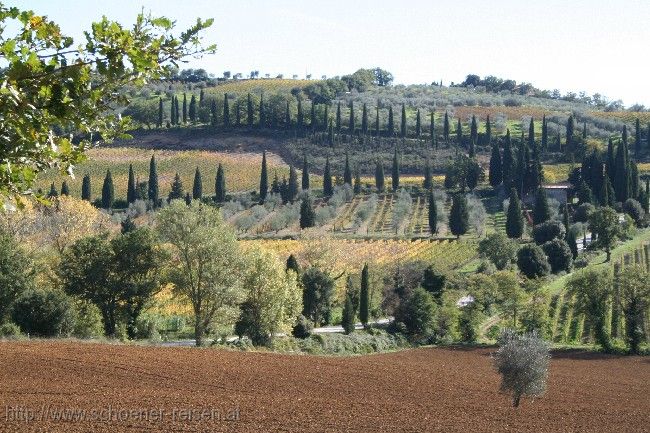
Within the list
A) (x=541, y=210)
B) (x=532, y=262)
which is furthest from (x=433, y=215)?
(x=532, y=262)

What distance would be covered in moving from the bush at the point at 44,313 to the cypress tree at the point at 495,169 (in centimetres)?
7309

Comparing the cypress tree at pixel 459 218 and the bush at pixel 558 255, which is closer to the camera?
the bush at pixel 558 255

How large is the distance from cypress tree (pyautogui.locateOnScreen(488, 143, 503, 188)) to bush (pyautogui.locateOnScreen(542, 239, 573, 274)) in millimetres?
32686

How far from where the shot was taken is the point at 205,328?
159 feet

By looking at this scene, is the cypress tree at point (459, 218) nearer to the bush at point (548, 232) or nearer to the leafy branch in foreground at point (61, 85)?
the bush at point (548, 232)

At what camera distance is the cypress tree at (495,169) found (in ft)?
352

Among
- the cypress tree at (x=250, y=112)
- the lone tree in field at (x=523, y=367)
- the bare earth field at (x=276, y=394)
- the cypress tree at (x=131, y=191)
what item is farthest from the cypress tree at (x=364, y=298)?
the cypress tree at (x=250, y=112)

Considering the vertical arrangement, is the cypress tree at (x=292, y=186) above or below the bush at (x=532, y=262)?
above

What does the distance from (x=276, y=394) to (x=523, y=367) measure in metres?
8.92

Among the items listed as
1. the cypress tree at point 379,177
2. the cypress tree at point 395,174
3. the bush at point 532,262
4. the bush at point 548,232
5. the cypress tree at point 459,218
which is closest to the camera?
the bush at point 532,262

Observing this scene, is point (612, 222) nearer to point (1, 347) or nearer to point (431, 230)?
point (431, 230)

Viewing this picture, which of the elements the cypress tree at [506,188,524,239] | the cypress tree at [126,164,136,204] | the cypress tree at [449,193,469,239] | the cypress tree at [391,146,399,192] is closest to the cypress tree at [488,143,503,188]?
the cypress tree at [391,146,399,192]

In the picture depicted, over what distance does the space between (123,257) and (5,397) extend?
81.2 feet

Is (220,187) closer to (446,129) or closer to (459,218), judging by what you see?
(459,218)
